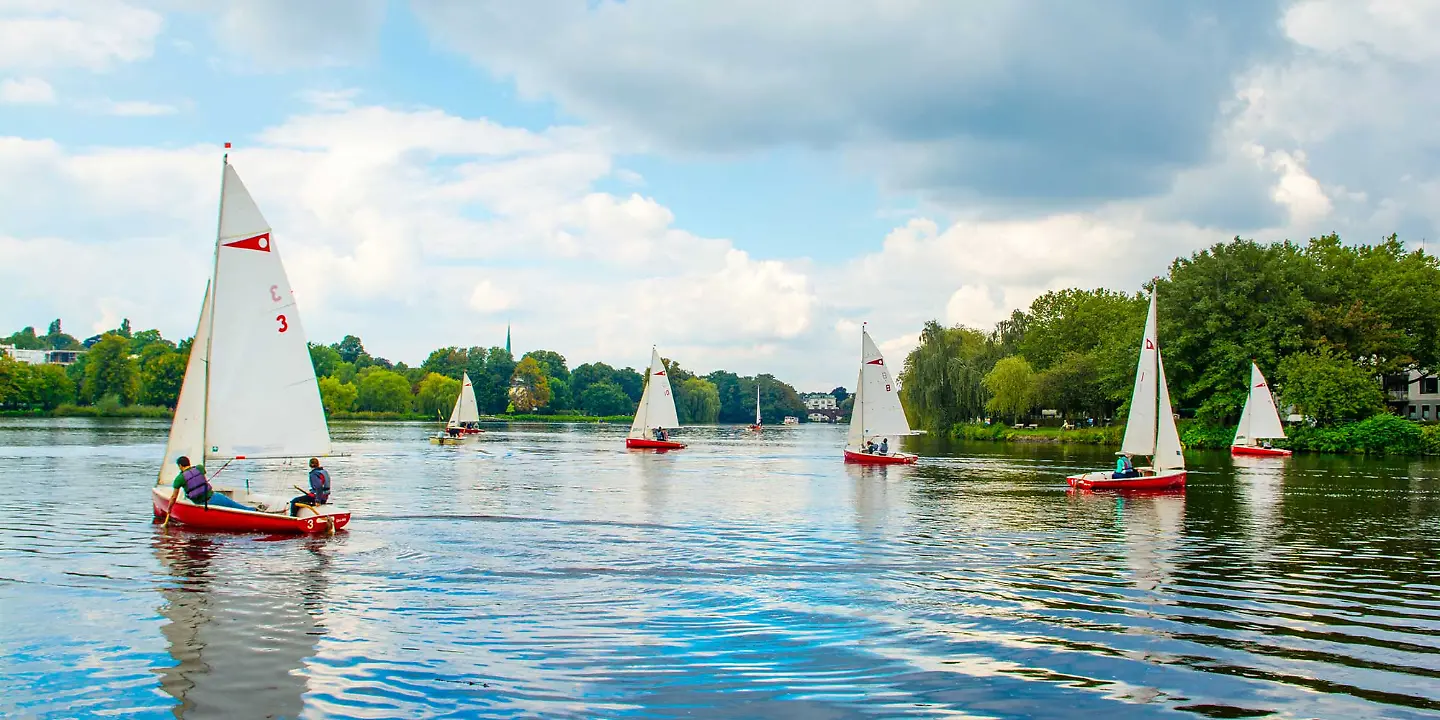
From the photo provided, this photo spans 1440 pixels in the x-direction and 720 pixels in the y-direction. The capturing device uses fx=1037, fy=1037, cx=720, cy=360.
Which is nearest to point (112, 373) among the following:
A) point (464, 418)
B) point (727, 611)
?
point (464, 418)

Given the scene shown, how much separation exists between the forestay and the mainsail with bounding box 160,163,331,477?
21mm

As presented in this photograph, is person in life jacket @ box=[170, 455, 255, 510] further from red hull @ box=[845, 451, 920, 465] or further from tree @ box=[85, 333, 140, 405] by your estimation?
tree @ box=[85, 333, 140, 405]

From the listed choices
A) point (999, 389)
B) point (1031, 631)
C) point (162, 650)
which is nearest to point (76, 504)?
point (162, 650)

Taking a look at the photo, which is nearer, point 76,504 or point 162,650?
point 162,650

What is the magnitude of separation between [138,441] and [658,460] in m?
38.1

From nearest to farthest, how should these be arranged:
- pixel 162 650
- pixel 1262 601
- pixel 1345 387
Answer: pixel 162 650
pixel 1262 601
pixel 1345 387

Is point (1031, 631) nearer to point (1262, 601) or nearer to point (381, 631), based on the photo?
point (1262, 601)

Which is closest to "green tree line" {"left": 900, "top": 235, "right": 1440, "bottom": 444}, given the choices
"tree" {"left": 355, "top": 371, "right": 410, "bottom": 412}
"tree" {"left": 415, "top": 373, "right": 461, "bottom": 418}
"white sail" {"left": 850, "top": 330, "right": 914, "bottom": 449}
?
"white sail" {"left": 850, "top": 330, "right": 914, "bottom": 449}

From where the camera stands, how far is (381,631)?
553 inches

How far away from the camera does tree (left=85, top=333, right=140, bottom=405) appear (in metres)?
145

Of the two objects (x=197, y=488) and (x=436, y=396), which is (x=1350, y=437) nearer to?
(x=197, y=488)

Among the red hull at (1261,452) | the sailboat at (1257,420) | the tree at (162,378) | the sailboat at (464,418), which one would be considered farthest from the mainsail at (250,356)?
the tree at (162,378)

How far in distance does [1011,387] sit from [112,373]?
407ft

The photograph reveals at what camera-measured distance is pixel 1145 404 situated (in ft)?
132
